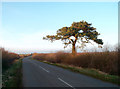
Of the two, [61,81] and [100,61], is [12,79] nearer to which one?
[61,81]

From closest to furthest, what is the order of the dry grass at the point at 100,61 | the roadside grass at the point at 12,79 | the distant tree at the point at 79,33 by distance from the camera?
1. the roadside grass at the point at 12,79
2. the dry grass at the point at 100,61
3. the distant tree at the point at 79,33

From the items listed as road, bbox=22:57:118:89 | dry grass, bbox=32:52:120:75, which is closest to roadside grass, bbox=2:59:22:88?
road, bbox=22:57:118:89

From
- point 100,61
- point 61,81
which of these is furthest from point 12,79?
point 100,61

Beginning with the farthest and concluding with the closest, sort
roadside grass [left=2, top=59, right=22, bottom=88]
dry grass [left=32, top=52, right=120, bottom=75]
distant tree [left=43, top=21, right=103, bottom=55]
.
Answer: distant tree [left=43, top=21, right=103, bottom=55], dry grass [left=32, top=52, right=120, bottom=75], roadside grass [left=2, top=59, right=22, bottom=88]

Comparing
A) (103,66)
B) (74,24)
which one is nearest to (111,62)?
(103,66)

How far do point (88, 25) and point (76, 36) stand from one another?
3.45 m

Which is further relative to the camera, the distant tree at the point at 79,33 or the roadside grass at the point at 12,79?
the distant tree at the point at 79,33

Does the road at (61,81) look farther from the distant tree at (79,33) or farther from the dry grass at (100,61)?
the distant tree at (79,33)

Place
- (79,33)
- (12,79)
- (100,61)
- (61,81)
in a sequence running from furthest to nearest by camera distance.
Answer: (79,33)
(100,61)
(12,79)
(61,81)

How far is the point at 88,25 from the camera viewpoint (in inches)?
1075

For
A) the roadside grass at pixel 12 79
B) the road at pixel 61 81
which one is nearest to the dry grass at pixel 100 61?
the road at pixel 61 81

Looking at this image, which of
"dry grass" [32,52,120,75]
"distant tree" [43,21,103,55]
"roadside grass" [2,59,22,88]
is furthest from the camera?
"distant tree" [43,21,103,55]

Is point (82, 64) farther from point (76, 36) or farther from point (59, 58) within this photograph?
point (59, 58)

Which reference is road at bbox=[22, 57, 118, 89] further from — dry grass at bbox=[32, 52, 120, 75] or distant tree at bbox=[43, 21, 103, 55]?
distant tree at bbox=[43, 21, 103, 55]
